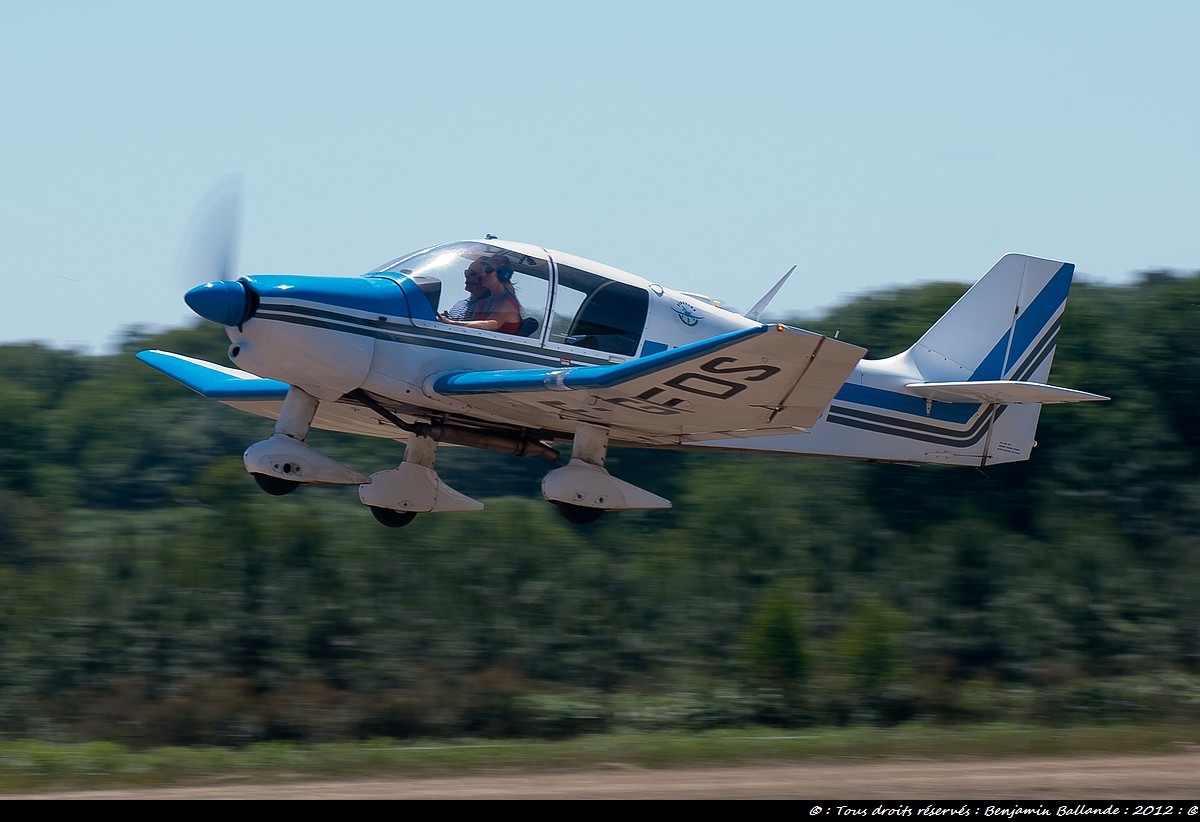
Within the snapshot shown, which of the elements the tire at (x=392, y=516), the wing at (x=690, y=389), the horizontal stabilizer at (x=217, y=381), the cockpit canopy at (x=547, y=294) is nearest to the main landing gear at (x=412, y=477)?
the tire at (x=392, y=516)

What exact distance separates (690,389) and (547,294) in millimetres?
1550

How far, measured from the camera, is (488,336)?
31.8ft

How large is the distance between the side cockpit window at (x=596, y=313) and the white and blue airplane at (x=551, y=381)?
0.4 inches

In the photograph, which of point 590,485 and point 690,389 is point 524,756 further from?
point 690,389

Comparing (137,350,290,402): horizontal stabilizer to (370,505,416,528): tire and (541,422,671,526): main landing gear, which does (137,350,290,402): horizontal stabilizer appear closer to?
(370,505,416,528): tire

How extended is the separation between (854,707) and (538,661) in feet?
15.7

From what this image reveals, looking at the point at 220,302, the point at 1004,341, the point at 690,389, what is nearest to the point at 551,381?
the point at 690,389

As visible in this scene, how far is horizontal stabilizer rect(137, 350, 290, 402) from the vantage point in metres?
11.1

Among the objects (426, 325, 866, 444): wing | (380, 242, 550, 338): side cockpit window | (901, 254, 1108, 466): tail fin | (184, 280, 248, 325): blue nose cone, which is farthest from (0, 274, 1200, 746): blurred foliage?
(184, 280, 248, 325): blue nose cone

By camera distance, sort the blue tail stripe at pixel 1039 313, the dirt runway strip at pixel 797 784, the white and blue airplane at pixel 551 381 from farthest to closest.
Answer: the blue tail stripe at pixel 1039 313
the white and blue airplane at pixel 551 381
the dirt runway strip at pixel 797 784

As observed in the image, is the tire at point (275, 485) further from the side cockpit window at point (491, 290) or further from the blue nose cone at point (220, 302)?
the side cockpit window at point (491, 290)

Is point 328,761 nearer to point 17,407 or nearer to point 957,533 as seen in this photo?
point 957,533

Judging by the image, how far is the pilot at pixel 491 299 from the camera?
9695 mm

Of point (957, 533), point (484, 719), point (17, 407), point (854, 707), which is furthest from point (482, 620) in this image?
point (17, 407)
